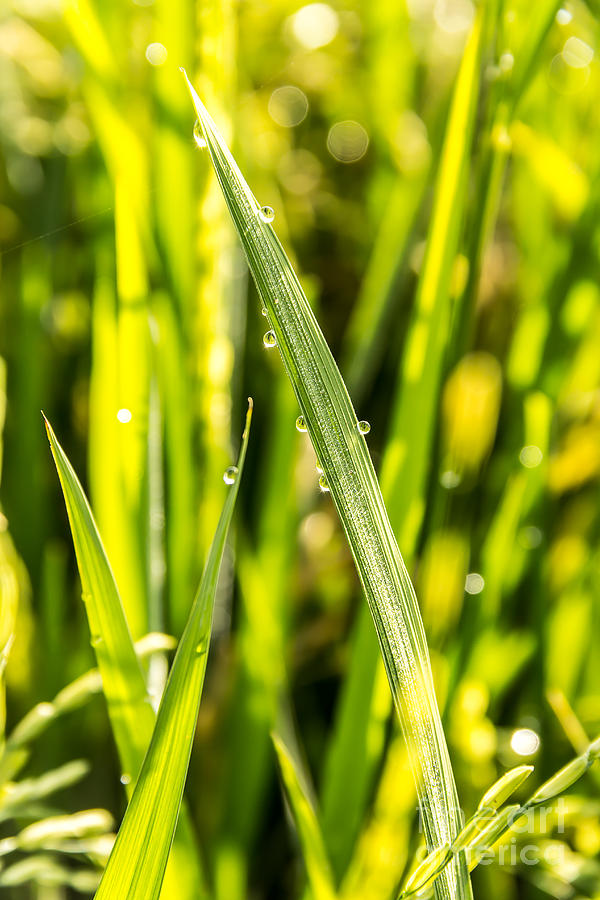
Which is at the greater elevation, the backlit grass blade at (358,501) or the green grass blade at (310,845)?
the backlit grass blade at (358,501)

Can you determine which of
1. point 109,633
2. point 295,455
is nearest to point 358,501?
point 109,633

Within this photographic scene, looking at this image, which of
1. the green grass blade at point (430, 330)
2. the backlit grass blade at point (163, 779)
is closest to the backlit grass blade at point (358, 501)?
the backlit grass blade at point (163, 779)

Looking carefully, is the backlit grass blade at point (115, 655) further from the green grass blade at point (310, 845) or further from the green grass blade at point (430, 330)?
the green grass blade at point (430, 330)

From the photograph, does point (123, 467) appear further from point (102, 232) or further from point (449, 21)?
point (449, 21)

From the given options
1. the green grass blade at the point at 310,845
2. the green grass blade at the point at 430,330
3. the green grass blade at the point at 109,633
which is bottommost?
the green grass blade at the point at 310,845

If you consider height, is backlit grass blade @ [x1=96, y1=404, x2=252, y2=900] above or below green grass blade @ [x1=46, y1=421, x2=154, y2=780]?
below

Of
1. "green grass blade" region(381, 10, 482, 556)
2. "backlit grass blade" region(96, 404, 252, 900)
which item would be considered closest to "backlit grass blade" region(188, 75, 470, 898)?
"backlit grass blade" region(96, 404, 252, 900)

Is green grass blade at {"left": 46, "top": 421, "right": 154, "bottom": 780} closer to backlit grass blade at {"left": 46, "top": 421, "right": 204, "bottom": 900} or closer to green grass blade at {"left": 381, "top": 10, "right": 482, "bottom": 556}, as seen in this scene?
backlit grass blade at {"left": 46, "top": 421, "right": 204, "bottom": 900}
